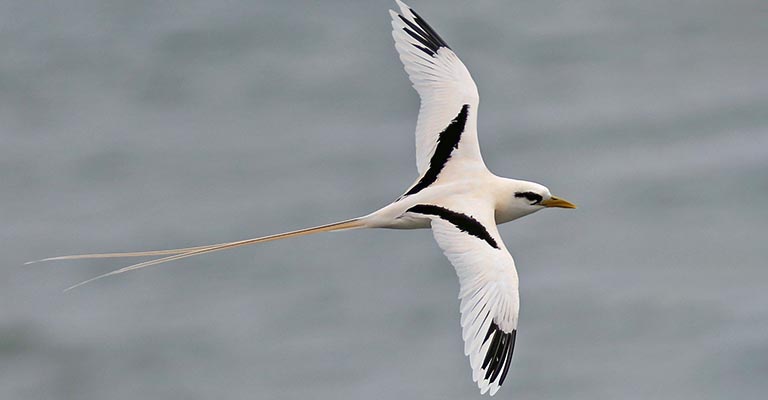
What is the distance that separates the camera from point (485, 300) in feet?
36.1

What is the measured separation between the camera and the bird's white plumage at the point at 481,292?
35.7 feet

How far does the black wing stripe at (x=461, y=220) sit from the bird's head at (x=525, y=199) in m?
0.74

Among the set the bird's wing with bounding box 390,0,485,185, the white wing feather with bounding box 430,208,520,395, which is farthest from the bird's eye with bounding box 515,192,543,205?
the white wing feather with bounding box 430,208,520,395

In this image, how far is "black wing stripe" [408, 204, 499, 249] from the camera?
11.5 meters

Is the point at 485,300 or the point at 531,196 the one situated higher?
the point at 531,196

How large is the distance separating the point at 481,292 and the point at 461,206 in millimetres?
1073

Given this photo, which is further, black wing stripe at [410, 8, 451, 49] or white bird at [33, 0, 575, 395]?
black wing stripe at [410, 8, 451, 49]

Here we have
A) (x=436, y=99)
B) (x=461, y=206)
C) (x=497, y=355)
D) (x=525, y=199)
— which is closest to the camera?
(x=497, y=355)

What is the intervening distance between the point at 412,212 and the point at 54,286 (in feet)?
29.3

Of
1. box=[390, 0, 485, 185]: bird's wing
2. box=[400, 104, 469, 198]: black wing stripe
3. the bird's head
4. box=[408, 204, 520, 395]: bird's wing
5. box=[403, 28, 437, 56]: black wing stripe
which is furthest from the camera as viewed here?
box=[403, 28, 437, 56]: black wing stripe

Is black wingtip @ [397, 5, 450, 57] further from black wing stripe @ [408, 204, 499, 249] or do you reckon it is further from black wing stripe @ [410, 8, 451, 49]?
black wing stripe @ [408, 204, 499, 249]

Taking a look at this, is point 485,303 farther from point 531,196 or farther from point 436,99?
point 436,99

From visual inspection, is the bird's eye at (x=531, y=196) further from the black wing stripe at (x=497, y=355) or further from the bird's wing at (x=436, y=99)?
the black wing stripe at (x=497, y=355)

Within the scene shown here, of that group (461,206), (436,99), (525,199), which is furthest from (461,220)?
(436,99)
